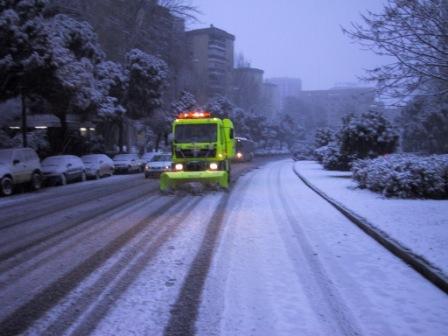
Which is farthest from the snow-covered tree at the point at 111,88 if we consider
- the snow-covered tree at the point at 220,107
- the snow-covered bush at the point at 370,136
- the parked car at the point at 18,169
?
the snow-covered tree at the point at 220,107

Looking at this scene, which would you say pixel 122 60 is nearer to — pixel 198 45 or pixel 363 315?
pixel 363 315

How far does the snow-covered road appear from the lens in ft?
17.8

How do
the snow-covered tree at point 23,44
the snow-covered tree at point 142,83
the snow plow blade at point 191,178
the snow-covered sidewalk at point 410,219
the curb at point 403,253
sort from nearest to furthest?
the curb at point 403,253 < the snow-covered sidewalk at point 410,219 < the snow plow blade at point 191,178 < the snow-covered tree at point 23,44 < the snow-covered tree at point 142,83

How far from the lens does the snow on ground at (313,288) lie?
534 cm

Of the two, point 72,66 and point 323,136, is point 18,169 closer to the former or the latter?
point 72,66

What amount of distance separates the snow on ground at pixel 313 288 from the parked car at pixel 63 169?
1642cm

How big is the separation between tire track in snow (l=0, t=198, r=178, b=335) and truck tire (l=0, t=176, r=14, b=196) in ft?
39.1

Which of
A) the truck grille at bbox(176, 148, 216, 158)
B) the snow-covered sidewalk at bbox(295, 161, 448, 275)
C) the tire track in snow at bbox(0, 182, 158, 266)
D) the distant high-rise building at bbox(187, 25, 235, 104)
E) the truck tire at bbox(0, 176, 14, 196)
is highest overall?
the distant high-rise building at bbox(187, 25, 235, 104)

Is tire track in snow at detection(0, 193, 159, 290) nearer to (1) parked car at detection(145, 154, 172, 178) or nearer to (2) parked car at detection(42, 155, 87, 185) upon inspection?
(2) parked car at detection(42, 155, 87, 185)

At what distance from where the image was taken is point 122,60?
1841 inches

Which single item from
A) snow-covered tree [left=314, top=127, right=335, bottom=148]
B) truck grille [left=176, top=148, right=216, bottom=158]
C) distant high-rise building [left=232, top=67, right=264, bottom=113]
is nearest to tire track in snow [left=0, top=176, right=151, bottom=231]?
truck grille [left=176, top=148, right=216, bottom=158]

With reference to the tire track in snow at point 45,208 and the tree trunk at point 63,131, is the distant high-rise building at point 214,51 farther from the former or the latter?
the tire track in snow at point 45,208

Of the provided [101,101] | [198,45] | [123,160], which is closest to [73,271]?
[101,101]

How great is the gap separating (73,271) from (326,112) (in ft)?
445
